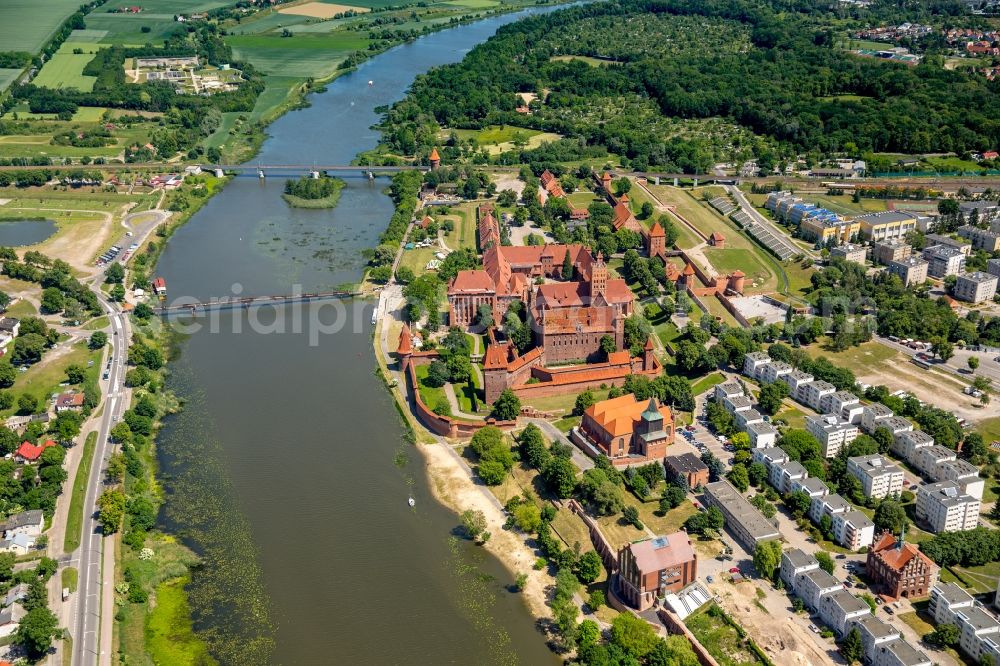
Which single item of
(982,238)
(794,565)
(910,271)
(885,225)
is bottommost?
(794,565)

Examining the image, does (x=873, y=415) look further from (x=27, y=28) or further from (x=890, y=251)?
(x=27, y=28)

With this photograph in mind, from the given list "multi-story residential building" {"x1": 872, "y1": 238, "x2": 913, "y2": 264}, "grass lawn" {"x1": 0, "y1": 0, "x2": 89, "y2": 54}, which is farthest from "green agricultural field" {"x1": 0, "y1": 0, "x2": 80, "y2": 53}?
"multi-story residential building" {"x1": 872, "y1": 238, "x2": 913, "y2": 264}

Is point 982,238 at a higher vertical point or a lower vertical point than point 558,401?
higher

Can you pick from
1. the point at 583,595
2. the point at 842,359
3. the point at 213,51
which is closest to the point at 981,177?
the point at 842,359

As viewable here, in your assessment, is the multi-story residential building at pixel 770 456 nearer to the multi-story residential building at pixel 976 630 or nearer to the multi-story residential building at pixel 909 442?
the multi-story residential building at pixel 909 442

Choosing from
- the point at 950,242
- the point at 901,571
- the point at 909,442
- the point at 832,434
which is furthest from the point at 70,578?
the point at 950,242

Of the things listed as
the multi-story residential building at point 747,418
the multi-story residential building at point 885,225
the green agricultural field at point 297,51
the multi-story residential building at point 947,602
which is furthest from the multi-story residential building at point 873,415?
the green agricultural field at point 297,51

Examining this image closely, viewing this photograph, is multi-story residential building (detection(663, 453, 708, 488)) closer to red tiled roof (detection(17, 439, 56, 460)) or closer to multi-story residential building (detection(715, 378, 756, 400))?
multi-story residential building (detection(715, 378, 756, 400))
